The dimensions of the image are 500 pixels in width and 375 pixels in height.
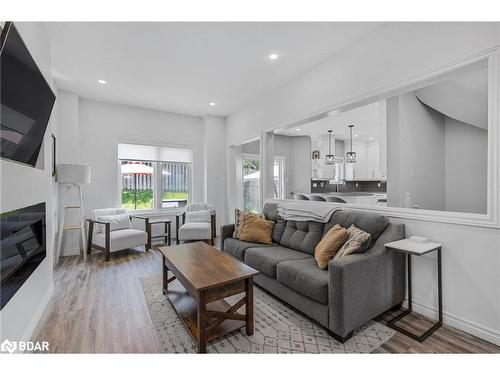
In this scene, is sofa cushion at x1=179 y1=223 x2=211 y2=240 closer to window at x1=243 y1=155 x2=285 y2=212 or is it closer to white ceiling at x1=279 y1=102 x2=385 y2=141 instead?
window at x1=243 y1=155 x2=285 y2=212

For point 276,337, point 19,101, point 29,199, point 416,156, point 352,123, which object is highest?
point 352,123

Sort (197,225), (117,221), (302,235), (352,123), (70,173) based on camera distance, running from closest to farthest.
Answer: (302,235)
(70,173)
(117,221)
(197,225)
(352,123)

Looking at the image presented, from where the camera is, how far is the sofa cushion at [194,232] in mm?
4348

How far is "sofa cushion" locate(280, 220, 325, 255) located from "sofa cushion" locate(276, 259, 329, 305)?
0.33 m

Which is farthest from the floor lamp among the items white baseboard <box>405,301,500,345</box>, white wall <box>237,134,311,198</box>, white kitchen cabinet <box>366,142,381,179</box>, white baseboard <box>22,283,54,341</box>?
white kitchen cabinet <box>366,142,381,179</box>

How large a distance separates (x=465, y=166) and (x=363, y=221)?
249 cm

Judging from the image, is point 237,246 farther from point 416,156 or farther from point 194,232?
point 416,156

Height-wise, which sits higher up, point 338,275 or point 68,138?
point 68,138

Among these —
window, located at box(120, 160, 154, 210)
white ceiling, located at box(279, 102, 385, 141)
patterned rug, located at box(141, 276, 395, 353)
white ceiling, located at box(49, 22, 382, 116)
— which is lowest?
patterned rug, located at box(141, 276, 395, 353)

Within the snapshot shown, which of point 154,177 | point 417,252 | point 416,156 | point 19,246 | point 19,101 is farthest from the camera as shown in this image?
point 154,177

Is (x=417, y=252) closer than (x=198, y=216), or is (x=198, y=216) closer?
(x=417, y=252)

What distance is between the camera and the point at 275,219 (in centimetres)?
343

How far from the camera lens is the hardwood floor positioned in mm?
1714

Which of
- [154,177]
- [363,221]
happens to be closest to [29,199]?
[363,221]
